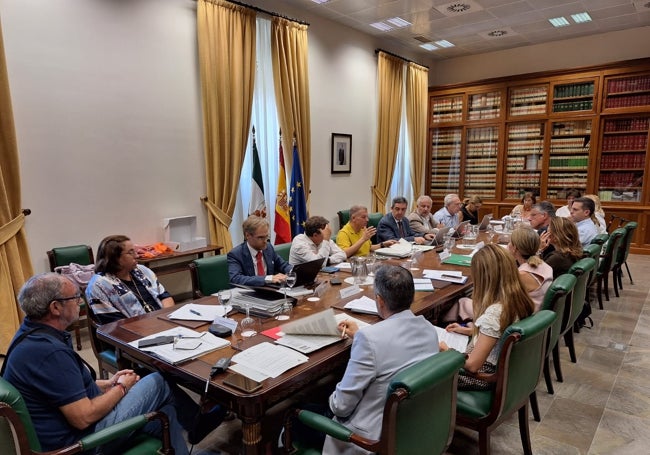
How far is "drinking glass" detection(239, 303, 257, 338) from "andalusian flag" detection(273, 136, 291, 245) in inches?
138

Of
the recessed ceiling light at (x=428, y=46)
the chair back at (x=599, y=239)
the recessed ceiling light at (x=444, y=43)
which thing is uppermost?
the recessed ceiling light at (x=428, y=46)

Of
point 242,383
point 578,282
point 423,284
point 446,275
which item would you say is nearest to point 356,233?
point 446,275

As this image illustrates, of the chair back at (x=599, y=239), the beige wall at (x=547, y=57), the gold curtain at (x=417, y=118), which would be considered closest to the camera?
the chair back at (x=599, y=239)

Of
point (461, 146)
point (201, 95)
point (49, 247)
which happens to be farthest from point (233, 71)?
point (461, 146)

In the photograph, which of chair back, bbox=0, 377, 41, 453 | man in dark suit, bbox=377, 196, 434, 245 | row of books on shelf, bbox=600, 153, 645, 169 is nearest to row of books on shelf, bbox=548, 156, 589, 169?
row of books on shelf, bbox=600, 153, 645, 169

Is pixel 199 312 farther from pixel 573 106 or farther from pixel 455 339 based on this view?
pixel 573 106

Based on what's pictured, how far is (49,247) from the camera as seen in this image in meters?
3.80

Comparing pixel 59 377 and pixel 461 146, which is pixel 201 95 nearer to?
pixel 59 377

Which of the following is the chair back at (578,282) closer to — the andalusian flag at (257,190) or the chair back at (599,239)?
the chair back at (599,239)

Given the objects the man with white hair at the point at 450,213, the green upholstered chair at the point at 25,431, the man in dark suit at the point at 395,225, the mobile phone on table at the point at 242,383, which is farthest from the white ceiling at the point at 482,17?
the green upholstered chair at the point at 25,431

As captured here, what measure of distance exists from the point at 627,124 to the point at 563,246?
5.24 metres

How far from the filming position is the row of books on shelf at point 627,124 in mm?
6870

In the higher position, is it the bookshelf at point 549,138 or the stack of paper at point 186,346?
the bookshelf at point 549,138

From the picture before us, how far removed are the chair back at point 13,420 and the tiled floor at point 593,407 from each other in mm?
1084
